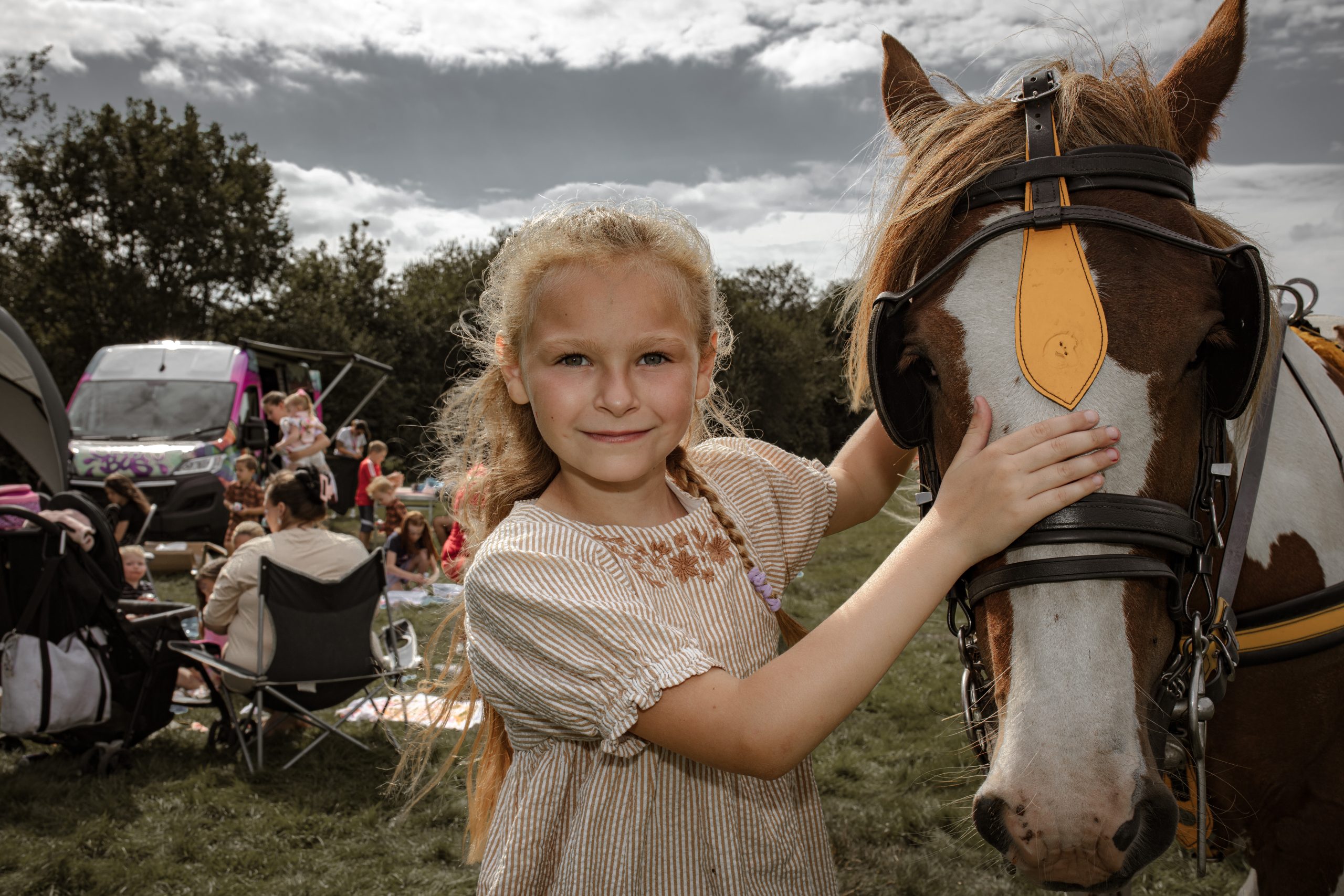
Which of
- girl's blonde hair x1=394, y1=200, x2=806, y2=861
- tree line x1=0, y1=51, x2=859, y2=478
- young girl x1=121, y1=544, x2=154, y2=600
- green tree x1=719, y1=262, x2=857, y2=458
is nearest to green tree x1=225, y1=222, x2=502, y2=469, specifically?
tree line x1=0, y1=51, x2=859, y2=478

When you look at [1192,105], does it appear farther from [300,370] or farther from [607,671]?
[300,370]

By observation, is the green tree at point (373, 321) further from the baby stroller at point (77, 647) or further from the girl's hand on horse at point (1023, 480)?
the girl's hand on horse at point (1023, 480)

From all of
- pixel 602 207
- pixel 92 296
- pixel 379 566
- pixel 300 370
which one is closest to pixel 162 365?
pixel 300 370

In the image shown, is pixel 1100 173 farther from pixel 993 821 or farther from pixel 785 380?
pixel 785 380

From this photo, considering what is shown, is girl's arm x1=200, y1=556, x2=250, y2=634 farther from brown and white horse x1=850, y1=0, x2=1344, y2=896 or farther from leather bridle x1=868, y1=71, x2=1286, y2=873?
leather bridle x1=868, y1=71, x2=1286, y2=873

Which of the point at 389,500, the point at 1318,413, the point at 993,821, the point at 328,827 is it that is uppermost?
the point at 1318,413

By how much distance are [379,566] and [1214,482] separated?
4541 millimetres

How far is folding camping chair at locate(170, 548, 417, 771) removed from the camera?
4.63 m

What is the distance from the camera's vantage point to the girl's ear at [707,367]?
5.47ft

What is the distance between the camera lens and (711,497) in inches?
64.6

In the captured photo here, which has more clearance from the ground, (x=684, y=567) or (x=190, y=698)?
(x=684, y=567)

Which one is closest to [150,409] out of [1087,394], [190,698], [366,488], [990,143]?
[366,488]

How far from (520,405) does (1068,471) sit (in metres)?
1.00

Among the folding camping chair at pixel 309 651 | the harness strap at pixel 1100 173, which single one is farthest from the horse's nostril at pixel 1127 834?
the folding camping chair at pixel 309 651
